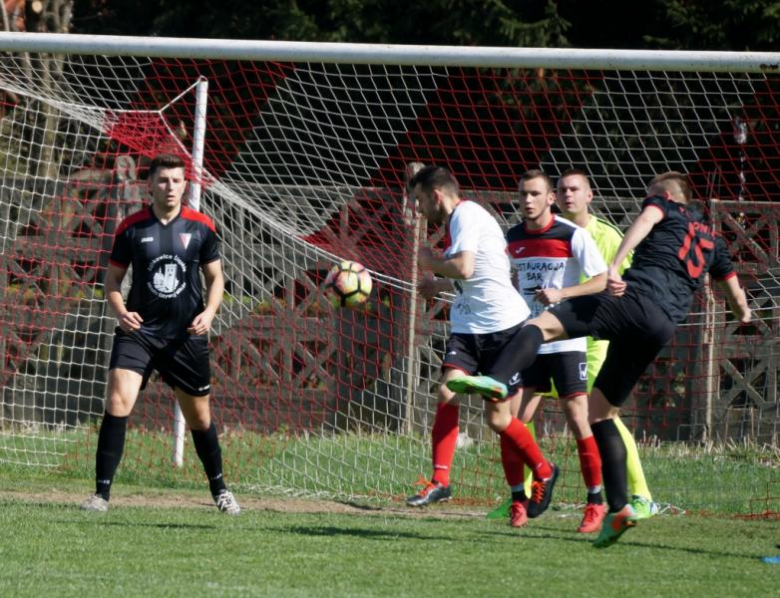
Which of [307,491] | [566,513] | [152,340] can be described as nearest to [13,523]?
[152,340]

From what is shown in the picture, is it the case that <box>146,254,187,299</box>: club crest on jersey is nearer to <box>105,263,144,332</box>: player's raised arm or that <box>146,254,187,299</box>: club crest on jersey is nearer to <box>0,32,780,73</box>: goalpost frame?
<box>105,263,144,332</box>: player's raised arm

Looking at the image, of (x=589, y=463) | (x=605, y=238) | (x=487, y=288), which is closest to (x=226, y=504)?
(x=487, y=288)

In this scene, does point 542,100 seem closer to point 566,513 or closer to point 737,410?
point 737,410

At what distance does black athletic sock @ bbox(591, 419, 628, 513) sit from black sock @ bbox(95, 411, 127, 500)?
276 centimetres

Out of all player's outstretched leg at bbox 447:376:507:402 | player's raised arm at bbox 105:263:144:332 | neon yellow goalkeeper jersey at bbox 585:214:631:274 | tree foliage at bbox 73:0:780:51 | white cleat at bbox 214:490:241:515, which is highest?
tree foliage at bbox 73:0:780:51

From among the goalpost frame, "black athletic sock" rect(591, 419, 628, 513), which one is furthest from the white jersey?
the goalpost frame

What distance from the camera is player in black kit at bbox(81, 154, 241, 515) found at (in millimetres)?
7270

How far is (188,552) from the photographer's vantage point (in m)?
5.86

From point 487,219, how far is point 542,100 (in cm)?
680

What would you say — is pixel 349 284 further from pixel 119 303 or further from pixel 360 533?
pixel 360 533

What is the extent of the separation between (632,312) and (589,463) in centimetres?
150

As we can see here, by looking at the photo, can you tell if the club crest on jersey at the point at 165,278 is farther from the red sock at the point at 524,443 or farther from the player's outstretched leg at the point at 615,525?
the player's outstretched leg at the point at 615,525

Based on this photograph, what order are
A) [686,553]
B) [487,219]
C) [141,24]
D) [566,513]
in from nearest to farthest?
[686,553], [487,219], [566,513], [141,24]

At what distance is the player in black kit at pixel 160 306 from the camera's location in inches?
286
